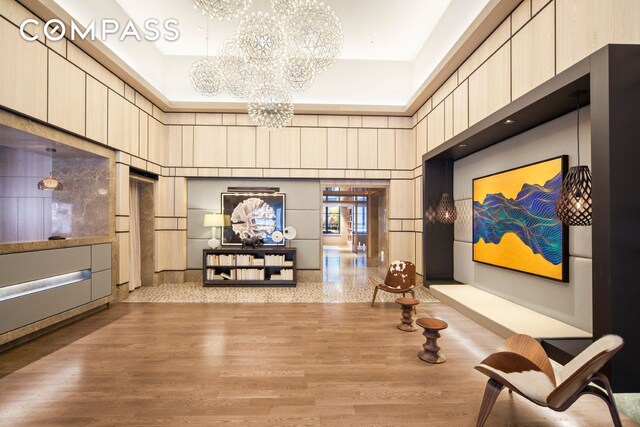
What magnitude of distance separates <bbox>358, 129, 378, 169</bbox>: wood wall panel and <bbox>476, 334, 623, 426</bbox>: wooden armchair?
531cm

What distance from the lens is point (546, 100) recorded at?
295 cm

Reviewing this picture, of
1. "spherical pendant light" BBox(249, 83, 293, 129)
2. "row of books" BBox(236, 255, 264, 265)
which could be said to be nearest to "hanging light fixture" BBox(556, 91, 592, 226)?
"spherical pendant light" BBox(249, 83, 293, 129)

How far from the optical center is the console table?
676 cm

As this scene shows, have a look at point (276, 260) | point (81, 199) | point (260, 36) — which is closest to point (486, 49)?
point (260, 36)

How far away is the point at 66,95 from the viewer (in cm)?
420

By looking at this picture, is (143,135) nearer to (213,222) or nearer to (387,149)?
(213,222)

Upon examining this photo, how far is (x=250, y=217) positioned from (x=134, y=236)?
2.61m

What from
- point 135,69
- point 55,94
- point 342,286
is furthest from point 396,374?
point 135,69

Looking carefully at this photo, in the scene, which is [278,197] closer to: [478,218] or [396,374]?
[478,218]

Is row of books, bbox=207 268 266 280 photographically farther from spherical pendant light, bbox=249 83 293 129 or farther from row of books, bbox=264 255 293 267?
spherical pendant light, bbox=249 83 293 129

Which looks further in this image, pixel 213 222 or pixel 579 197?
pixel 213 222

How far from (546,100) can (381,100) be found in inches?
178

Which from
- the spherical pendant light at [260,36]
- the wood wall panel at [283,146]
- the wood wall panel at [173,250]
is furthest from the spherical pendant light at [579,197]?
the wood wall panel at [173,250]

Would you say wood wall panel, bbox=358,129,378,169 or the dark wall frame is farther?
wood wall panel, bbox=358,129,378,169
